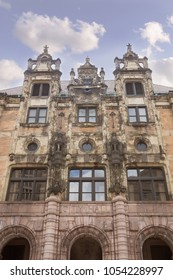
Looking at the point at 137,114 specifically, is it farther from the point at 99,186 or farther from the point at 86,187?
the point at 86,187

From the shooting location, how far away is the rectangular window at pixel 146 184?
64.1ft

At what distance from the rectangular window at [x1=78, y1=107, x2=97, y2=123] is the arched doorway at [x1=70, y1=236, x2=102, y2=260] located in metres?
10.3

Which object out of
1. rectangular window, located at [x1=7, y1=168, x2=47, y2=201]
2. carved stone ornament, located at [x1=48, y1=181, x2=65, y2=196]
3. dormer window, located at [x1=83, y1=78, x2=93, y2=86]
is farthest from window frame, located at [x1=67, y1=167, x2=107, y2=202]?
dormer window, located at [x1=83, y1=78, x2=93, y2=86]

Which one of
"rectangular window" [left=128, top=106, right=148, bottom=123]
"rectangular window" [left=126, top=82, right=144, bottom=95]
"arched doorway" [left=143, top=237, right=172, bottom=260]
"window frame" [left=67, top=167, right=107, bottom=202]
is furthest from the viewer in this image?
"rectangular window" [left=126, top=82, right=144, bottom=95]

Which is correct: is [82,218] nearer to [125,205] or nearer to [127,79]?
[125,205]

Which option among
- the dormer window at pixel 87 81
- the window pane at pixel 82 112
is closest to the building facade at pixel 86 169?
the window pane at pixel 82 112

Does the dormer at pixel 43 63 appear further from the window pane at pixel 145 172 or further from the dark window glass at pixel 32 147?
the window pane at pixel 145 172

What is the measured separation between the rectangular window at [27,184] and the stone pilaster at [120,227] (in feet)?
18.2

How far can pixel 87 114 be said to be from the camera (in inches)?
960

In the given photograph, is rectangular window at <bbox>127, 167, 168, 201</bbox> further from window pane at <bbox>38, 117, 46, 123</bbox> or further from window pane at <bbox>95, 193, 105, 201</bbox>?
window pane at <bbox>38, 117, 46, 123</bbox>

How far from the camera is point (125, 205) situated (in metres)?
18.5

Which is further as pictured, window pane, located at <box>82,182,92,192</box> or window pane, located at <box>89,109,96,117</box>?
window pane, located at <box>89,109,96,117</box>

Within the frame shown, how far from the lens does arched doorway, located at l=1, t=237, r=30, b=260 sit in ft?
63.6
